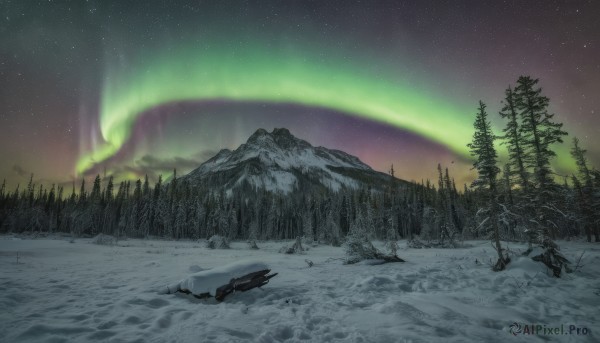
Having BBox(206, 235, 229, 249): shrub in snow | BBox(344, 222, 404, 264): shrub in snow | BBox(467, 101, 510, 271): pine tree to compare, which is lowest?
BBox(206, 235, 229, 249): shrub in snow

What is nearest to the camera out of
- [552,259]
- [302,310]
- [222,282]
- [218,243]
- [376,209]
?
[302,310]

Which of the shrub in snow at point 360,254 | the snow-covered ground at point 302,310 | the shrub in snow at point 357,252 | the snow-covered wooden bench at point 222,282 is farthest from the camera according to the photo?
the shrub in snow at point 357,252

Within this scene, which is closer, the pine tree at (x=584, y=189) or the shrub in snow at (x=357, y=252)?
the shrub in snow at (x=357, y=252)

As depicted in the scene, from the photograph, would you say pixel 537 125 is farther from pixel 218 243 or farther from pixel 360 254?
pixel 218 243

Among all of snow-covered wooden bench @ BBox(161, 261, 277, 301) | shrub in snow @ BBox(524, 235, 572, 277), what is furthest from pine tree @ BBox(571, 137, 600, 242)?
snow-covered wooden bench @ BBox(161, 261, 277, 301)

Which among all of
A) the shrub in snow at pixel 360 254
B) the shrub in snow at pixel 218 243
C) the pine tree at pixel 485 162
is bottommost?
the shrub in snow at pixel 218 243

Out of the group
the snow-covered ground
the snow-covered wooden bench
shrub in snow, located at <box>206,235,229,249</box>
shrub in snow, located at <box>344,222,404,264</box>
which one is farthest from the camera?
shrub in snow, located at <box>206,235,229,249</box>

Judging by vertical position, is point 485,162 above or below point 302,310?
above

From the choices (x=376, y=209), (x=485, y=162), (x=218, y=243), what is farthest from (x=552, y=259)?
(x=376, y=209)

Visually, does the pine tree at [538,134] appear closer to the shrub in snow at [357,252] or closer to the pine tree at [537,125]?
the pine tree at [537,125]

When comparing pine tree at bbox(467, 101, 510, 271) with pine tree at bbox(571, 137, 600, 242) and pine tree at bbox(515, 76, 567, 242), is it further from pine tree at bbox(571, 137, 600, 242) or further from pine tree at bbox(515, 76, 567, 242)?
pine tree at bbox(571, 137, 600, 242)

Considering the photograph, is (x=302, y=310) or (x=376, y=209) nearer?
(x=302, y=310)

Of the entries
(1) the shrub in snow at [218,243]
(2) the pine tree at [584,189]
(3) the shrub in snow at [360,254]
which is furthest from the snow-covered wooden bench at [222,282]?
(2) the pine tree at [584,189]

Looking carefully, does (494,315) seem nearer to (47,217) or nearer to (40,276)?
(40,276)
